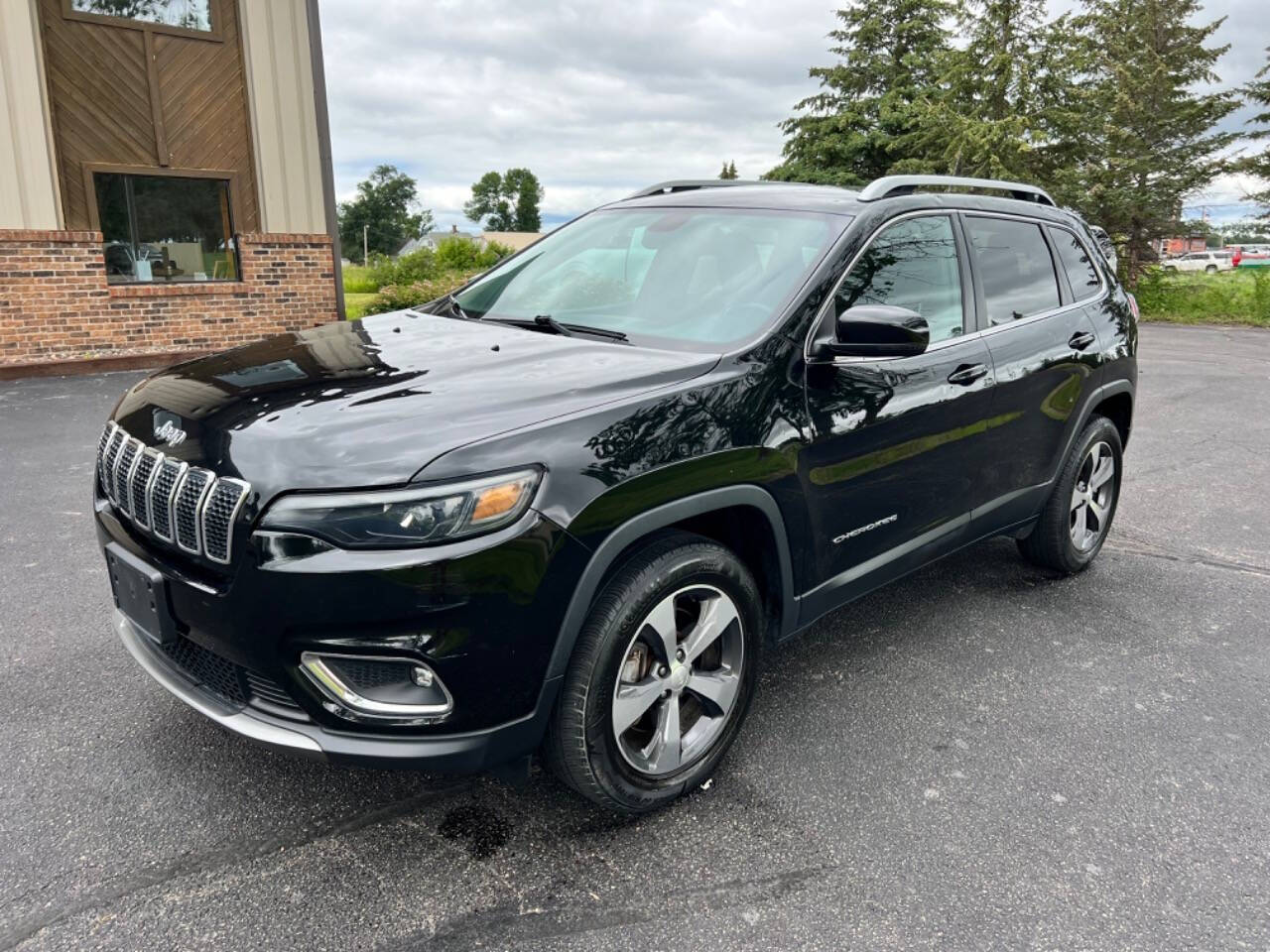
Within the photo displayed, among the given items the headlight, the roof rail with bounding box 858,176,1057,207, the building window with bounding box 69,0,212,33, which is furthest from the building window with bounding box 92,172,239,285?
the headlight

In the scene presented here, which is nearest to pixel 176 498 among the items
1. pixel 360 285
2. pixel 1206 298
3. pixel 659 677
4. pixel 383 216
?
pixel 659 677

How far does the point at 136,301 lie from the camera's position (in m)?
11.0

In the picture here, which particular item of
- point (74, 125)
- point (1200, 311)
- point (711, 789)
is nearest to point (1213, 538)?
point (711, 789)

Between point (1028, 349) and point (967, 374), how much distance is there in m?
0.55

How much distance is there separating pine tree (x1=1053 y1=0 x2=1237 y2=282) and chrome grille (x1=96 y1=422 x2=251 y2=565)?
87.3 ft

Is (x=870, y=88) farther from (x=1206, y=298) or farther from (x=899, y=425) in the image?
(x=899, y=425)

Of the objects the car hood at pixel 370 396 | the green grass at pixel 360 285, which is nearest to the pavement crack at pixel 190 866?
the car hood at pixel 370 396

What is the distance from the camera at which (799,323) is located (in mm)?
2824

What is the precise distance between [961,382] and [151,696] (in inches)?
122

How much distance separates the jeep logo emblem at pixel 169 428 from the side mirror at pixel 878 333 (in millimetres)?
1838

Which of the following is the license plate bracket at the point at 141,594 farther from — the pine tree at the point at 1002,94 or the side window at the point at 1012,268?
the pine tree at the point at 1002,94

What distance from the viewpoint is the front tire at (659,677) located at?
7.55 feet

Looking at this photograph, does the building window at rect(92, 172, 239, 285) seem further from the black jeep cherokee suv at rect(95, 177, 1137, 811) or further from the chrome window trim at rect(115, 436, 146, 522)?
the chrome window trim at rect(115, 436, 146, 522)

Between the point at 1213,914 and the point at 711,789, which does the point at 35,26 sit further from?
the point at 1213,914
